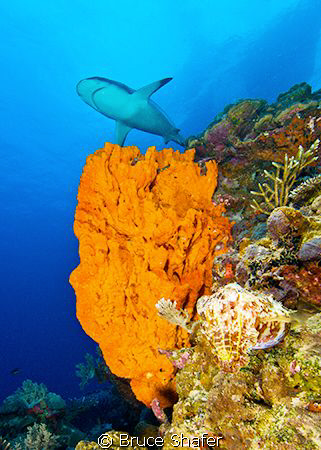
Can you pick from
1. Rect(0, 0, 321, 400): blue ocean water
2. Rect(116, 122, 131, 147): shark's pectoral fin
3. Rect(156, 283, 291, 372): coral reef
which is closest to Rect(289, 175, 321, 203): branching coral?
Rect(156, 283, 291, 372): coral reef

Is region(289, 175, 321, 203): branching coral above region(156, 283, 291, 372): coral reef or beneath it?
above

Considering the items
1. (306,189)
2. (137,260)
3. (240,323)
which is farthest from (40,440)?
(306,189)

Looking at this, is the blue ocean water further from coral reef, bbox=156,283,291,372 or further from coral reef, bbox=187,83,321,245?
coral reef, bbox=156,283,291,372

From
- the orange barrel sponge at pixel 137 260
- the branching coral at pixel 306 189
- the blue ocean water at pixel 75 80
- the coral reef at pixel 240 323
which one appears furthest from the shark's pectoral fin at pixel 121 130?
the blue ocean water at pixel 75 80

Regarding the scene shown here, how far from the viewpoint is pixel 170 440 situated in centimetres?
208

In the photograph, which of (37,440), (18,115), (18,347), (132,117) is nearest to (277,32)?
(18,115)

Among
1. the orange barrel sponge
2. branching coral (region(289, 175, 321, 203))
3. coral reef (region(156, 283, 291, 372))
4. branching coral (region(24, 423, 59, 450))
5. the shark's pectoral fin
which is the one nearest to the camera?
coral reef (region(156, 283, 291, 372))

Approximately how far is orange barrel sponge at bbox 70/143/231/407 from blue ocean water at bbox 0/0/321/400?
133 feet

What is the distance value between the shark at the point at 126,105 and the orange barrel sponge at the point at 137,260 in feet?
17.0

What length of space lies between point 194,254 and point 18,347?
56873mm

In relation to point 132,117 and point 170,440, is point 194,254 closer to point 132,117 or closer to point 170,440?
point 170,440

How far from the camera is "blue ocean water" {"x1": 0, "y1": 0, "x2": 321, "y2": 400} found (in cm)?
4028

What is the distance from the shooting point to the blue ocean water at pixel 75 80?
1586 inches

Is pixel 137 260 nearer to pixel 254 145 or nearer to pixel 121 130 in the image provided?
pixel 254 145
